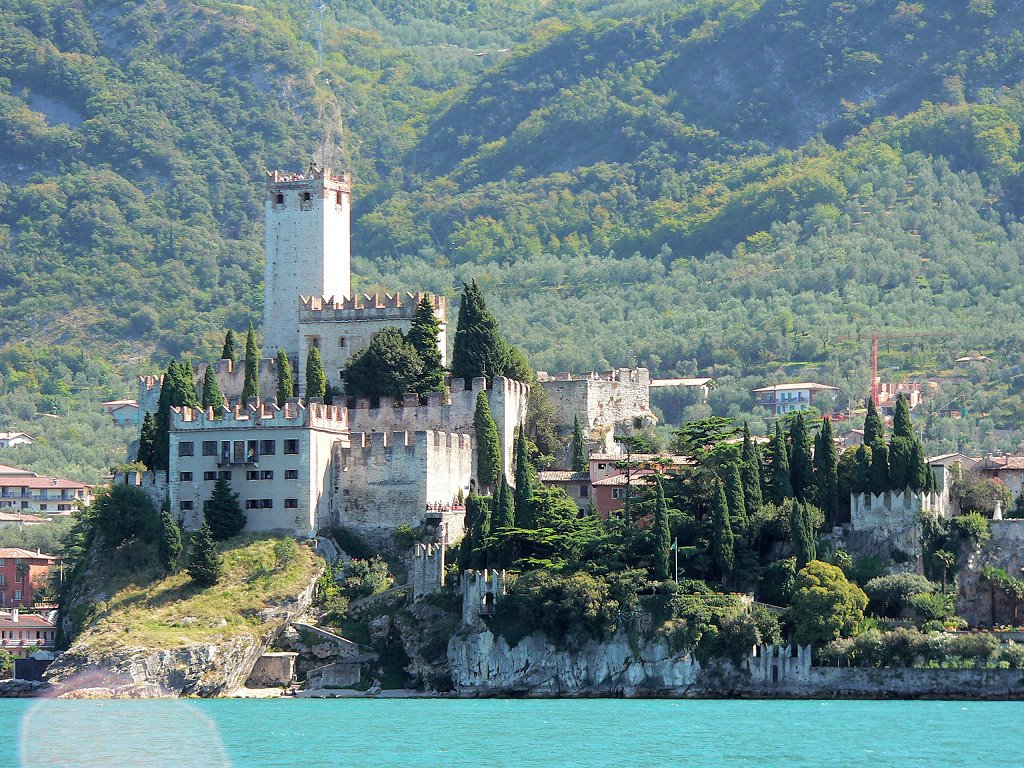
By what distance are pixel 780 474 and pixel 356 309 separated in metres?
20.7

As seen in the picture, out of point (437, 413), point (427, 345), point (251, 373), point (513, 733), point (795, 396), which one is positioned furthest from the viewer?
point (795, 396)

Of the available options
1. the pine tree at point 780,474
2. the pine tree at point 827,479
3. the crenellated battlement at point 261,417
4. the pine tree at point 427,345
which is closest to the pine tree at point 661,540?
the pine tree at point 780,474

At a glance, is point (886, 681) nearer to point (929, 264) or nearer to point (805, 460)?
point (805, 460)

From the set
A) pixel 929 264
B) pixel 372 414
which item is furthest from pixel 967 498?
pixel 929 264

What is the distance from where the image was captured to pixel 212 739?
73312 millimetres

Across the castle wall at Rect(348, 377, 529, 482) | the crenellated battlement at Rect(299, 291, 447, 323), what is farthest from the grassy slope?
the crenellated battlement at Rect(299, 291, 447, 323)

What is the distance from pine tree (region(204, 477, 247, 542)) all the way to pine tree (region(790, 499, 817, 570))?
2070 centimetres

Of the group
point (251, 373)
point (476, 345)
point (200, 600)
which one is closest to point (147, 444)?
point (251, 373)

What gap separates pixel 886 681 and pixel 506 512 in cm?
1527

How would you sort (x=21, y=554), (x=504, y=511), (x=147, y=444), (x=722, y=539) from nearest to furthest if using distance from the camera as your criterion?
(x=722, y=539)
(x=504, y=511)
(x=147, y=444)
(x=21, y=554)

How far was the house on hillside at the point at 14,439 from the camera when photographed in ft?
557

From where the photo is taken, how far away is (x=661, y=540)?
278 ft

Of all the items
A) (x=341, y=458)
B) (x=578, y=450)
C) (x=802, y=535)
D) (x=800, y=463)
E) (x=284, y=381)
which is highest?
(x=284, y=381)

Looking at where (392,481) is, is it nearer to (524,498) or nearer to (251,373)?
(524,498)
